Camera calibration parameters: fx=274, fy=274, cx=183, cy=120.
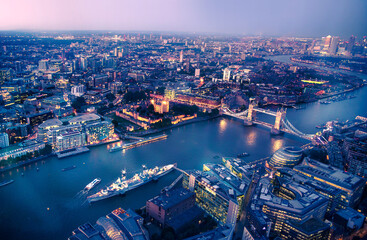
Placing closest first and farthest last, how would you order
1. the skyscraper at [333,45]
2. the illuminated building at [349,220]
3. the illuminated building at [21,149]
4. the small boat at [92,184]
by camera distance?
1. the illuminated building at [349,220]
2. the small boat at [92,184]
3. the illuminated building at [21,149]
4. the skyscraper at [333,45]

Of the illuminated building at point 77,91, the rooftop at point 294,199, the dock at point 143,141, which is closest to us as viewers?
the rooftop at point 294,199

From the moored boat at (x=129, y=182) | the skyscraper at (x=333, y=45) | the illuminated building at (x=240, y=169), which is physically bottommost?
the moored boat at (x=129, y=182)

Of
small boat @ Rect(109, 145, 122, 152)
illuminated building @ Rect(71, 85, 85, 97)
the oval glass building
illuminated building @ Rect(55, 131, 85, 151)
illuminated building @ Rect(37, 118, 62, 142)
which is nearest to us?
the oval glass building

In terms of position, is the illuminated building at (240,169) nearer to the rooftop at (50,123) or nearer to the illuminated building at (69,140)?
the illuminated building at (69,140)

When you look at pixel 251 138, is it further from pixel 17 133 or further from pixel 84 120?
pixel 17 133

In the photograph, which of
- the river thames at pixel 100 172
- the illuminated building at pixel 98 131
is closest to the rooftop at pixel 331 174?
the river thames at pixel 100 172

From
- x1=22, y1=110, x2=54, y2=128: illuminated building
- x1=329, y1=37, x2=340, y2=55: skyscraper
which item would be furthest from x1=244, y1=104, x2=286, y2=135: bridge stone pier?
x1=329, y1=37, x2=340, y2=55: skyscraper

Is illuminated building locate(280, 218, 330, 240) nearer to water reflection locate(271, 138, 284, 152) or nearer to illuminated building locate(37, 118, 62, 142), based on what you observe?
water reflection locate(271, 138, 284, 152)

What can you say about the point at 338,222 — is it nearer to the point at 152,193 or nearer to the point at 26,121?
the point at 152,193
